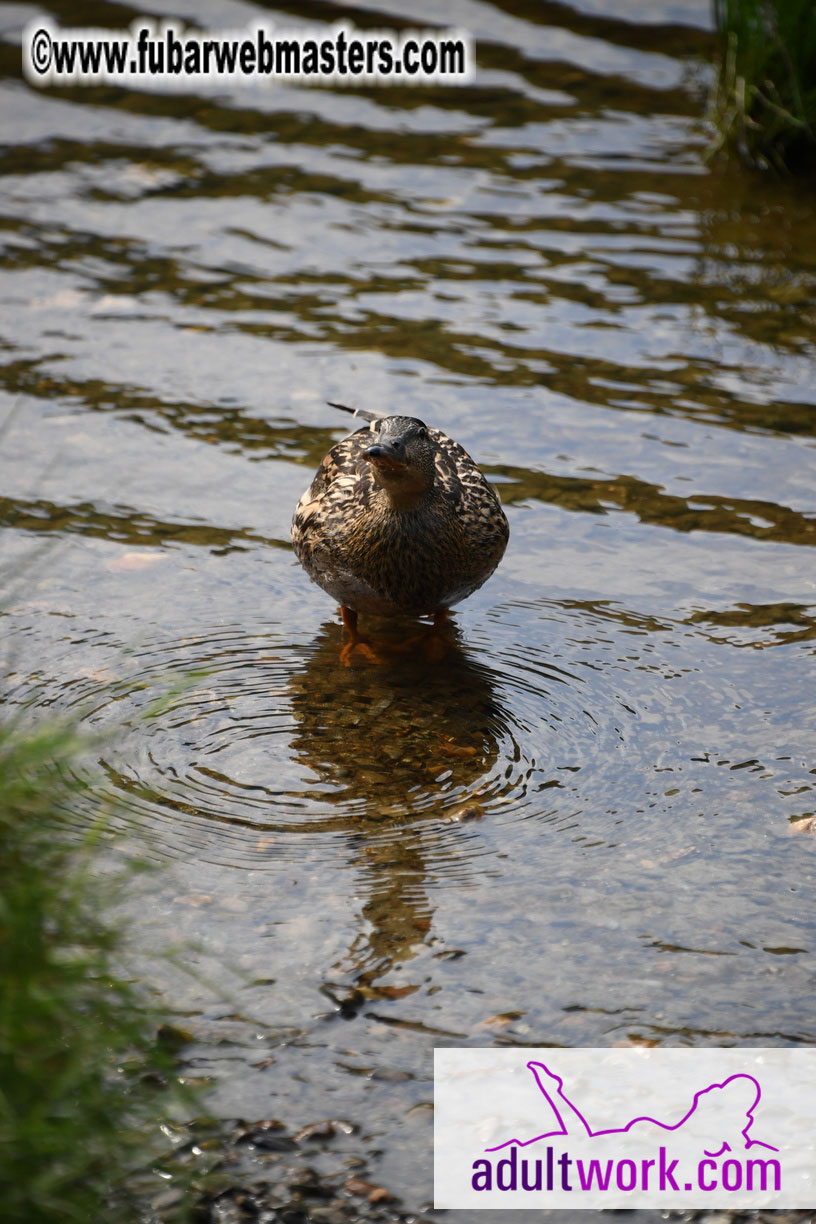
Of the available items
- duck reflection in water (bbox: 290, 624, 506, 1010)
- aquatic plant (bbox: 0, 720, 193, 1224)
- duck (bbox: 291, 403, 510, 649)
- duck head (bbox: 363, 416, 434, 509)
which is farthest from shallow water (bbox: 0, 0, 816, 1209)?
duck head (bbox: 363, 416, 434, 509)

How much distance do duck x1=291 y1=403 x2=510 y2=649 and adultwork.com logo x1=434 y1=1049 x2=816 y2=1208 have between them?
2162 mm

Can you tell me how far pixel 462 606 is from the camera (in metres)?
6.05

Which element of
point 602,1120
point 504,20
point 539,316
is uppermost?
point 504,20

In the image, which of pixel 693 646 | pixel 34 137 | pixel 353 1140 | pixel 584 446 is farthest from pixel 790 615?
pixel 34 137

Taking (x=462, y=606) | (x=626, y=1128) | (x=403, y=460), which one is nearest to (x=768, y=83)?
(x=462, y=606)

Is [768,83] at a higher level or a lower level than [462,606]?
higher

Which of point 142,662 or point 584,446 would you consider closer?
point 142,662

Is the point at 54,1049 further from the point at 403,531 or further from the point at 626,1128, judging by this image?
the point at 403,531

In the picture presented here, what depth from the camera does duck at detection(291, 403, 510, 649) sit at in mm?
5371

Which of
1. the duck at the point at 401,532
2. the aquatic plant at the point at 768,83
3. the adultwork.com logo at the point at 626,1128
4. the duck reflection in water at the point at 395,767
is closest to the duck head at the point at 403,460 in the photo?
the duck at the point at 401,532

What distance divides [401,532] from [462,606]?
75 centimetres

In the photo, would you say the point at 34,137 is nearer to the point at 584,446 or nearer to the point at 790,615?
the point at 584,446

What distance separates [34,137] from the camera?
10812 mm

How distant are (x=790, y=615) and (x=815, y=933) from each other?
1.95m
